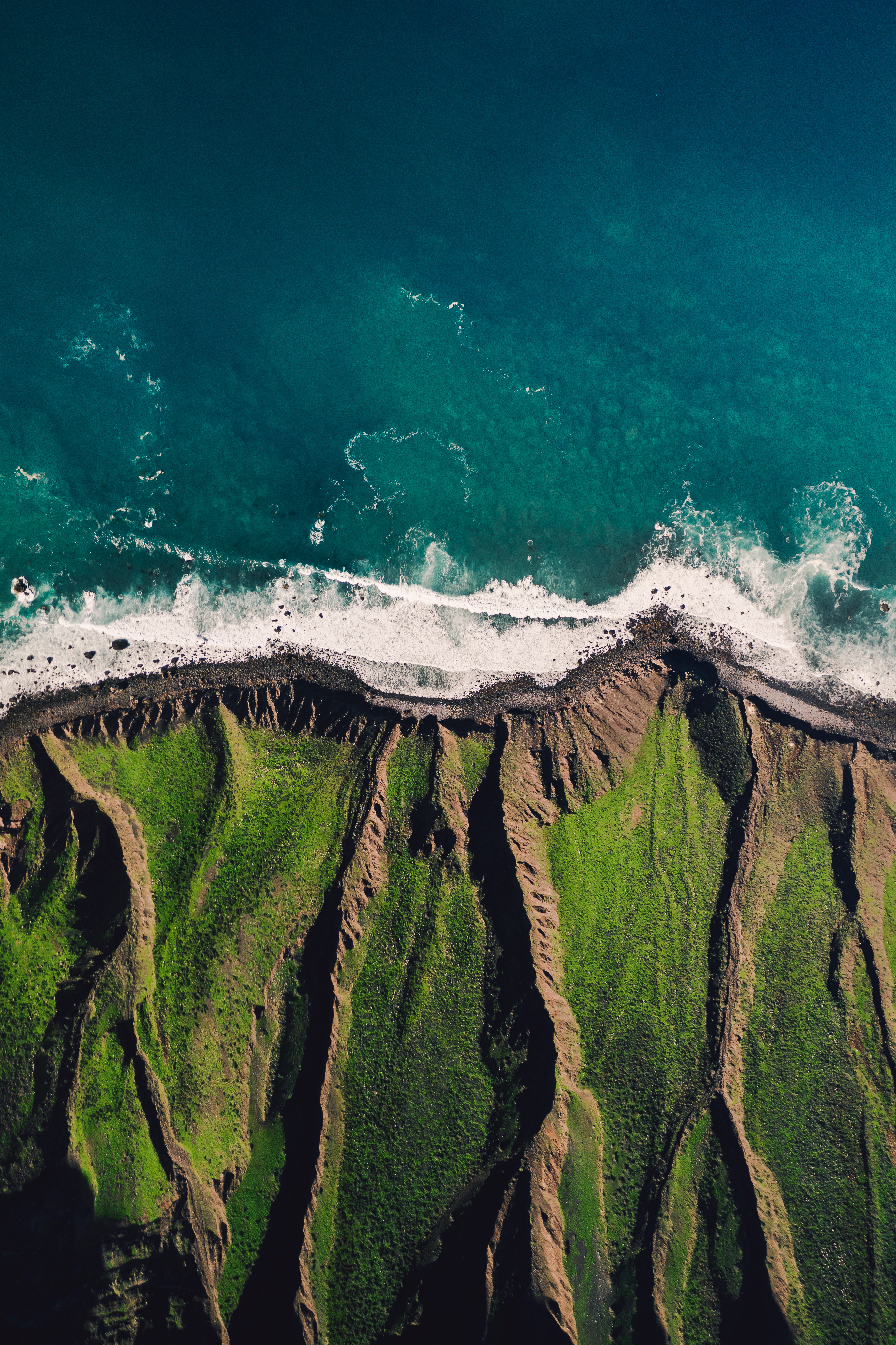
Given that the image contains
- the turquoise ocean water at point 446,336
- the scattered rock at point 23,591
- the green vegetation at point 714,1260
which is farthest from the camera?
the turquoise ocean water at point 446,336

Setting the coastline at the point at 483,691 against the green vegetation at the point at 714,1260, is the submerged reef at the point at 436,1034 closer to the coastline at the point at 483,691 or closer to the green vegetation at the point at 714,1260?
the green vegetation at the point at 714,1260

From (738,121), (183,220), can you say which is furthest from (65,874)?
(738,121)

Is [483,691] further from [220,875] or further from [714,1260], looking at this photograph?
[714,1260]

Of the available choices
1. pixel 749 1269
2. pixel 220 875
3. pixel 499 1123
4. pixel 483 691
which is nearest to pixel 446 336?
pixel 483 691

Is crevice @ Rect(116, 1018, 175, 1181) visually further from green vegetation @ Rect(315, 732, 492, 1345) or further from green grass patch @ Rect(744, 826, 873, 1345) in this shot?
green grass patch @ Rect(744, 826, 873, 1345)

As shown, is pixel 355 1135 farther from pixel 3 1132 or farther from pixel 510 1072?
pixel 3 1132

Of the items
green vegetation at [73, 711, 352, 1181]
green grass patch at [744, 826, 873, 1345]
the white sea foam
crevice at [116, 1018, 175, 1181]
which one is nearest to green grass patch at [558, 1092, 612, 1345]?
green grass patch at [744, 826, 873, 1345]

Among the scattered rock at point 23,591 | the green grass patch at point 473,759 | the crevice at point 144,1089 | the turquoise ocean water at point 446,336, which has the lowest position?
the crevice at point 144,1089

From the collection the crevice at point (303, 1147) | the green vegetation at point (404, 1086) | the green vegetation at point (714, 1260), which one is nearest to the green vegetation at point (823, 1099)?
the green vegetation at point (714, 1260)
